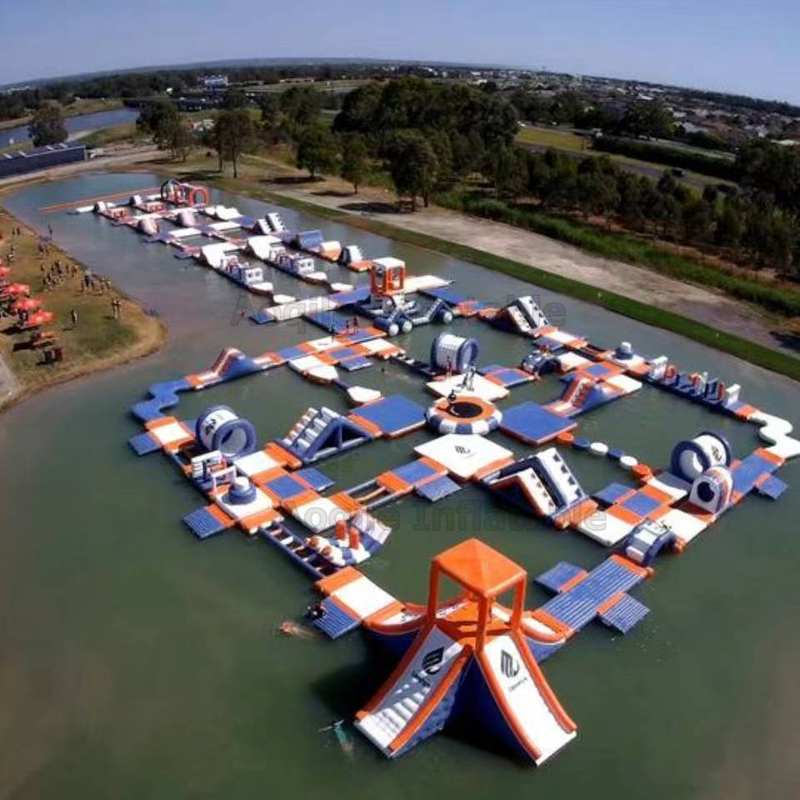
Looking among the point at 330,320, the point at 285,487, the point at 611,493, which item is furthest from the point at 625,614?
the point at 330,320

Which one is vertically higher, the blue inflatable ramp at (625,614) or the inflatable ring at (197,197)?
the inflatable ring at (197,197)

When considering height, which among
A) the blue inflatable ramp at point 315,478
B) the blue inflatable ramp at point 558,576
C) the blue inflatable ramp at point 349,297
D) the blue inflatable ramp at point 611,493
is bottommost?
the blue inflatable ramp at point 558,576

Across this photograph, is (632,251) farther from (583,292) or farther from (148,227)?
(148,227)

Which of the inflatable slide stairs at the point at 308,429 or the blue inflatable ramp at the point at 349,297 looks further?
the blue inflatable ramp at the point at 349,297

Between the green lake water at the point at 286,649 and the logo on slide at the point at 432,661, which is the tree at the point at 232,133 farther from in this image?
the logo on slide at the point at 432,661

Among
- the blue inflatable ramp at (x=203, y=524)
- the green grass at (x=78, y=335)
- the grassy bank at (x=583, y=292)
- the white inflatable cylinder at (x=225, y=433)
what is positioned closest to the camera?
the blue inflatable ramp at (x=203, y=524)

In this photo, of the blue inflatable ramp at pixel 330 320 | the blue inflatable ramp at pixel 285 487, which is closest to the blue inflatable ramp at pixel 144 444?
the blue inflatable ramp at pixel 285 487

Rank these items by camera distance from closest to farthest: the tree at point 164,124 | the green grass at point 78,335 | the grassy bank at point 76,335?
the grassy bank at point 76,335 < the green grass at point 78,335 < the tree at point 164,124

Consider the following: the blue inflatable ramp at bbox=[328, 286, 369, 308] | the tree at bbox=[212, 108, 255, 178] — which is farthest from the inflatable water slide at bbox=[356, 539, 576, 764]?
the tree at bbox=[212, 108, 255, 178]
